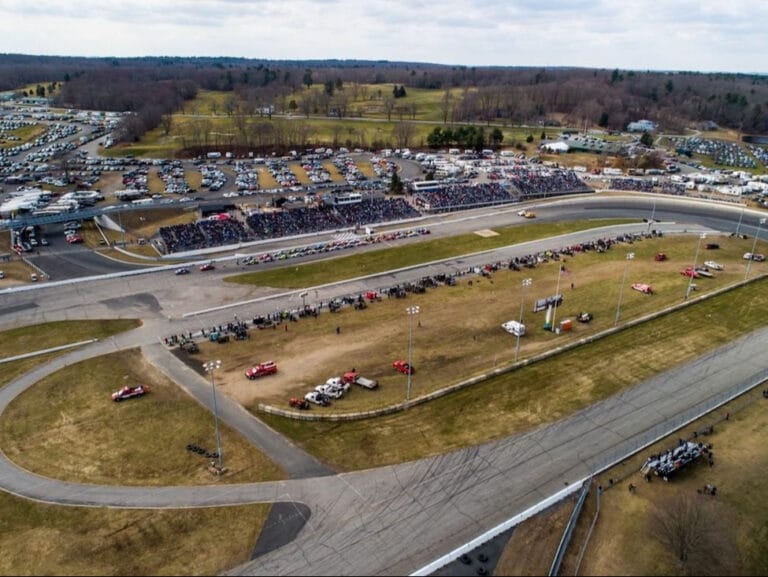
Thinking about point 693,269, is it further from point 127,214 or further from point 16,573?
point 127,214

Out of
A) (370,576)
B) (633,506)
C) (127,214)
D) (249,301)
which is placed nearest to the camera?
(370,576)

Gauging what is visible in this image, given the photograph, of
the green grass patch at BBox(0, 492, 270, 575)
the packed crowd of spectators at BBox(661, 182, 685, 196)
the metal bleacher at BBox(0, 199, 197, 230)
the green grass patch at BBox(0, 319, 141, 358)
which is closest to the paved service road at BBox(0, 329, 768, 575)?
the green grass patch at BBox(0, 492, 270, 575)

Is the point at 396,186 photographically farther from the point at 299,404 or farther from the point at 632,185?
the point at 299,404

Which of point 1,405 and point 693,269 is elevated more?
point 693,269

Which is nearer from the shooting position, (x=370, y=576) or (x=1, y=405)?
(x=370, y=576)

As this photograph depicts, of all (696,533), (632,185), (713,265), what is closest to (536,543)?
(696,533)

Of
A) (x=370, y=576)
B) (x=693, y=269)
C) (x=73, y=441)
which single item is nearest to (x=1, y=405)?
A: (x=73, y=441)
